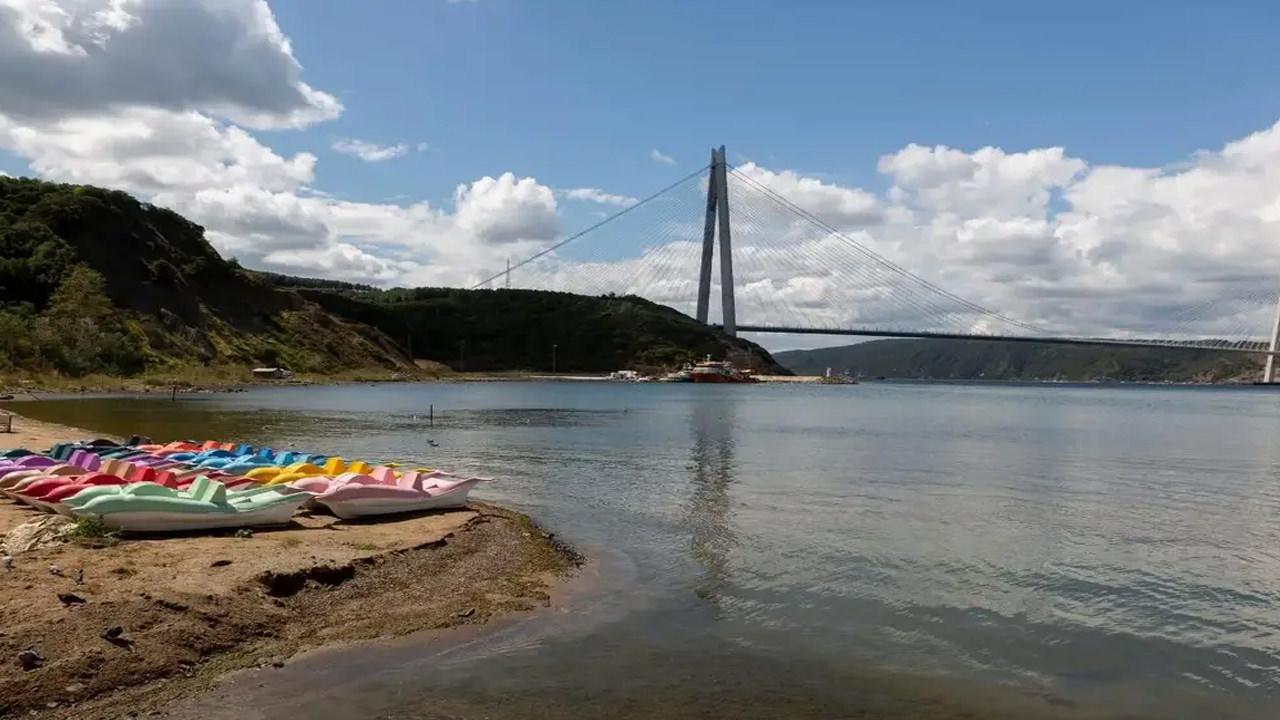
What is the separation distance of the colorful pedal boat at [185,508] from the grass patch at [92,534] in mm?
126

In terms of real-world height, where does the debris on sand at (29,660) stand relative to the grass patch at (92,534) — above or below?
below

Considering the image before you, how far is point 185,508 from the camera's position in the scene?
13.1m

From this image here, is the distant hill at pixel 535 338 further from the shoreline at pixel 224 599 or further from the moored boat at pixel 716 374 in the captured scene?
the shoreline at pixel 224 599

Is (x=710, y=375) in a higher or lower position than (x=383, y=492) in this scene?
higher

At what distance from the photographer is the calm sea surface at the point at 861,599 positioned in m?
8.46

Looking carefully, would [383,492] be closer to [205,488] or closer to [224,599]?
[205,488]

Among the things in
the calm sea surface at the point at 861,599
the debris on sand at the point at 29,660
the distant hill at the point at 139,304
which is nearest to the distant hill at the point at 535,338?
the distant hill at the point at 139,304

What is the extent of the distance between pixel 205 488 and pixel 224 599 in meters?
5.08

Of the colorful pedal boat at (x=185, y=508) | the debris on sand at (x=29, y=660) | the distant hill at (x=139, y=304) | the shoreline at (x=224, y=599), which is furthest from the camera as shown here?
the distant hill at (x=139, y=304)

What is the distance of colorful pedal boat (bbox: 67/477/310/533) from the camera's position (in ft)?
41.6

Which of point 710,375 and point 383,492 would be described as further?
point 710,375

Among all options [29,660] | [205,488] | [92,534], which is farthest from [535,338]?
[29,660]

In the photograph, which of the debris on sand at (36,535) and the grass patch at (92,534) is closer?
the debris on sand at (36,535)

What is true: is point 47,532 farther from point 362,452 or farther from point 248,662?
point 362,452
